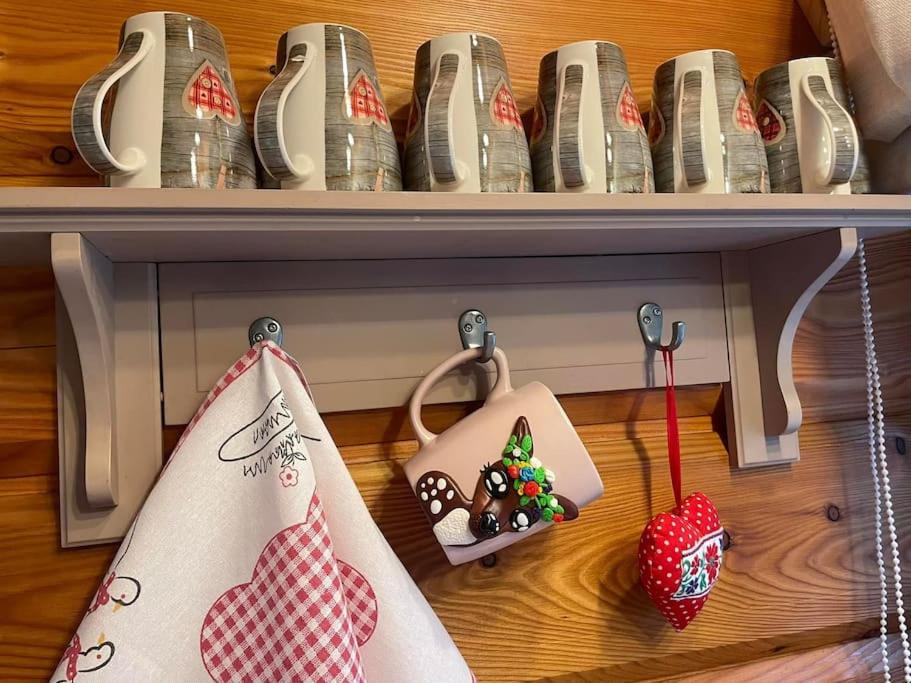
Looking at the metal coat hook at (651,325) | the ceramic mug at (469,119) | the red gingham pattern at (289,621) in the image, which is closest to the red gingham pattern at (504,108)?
the ceramic mug at (469,119)

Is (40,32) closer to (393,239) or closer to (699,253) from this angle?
(393,239)

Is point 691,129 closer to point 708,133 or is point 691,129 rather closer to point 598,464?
point 708,133

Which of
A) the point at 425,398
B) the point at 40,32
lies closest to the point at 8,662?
the point at 425,398

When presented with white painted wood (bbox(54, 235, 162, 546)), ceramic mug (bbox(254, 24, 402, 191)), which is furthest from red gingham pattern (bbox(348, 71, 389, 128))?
white painted wood (bbox(54, 235, 162, 546))

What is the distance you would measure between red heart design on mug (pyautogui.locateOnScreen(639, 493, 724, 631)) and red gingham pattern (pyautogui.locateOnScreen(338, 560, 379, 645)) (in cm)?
27

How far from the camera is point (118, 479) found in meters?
0.62

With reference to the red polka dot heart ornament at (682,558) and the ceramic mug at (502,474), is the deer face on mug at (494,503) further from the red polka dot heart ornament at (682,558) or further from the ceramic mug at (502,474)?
the red polka dot heart ornament at (682,558)

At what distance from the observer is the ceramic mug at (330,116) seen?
57 centimetres

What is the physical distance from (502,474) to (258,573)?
0.21m

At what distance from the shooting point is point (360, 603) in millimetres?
592

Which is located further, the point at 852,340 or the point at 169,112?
the point at 852,340

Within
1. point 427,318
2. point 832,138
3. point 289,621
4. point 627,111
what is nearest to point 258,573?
point 289,621

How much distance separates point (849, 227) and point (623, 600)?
0.43 metres

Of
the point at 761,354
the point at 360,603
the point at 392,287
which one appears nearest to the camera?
the point at 360,603
